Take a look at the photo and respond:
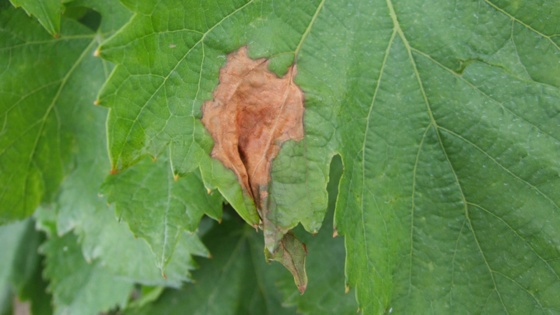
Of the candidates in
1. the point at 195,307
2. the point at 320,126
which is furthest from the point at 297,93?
the point at 195,307

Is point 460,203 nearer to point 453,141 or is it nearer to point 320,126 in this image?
point 453,141

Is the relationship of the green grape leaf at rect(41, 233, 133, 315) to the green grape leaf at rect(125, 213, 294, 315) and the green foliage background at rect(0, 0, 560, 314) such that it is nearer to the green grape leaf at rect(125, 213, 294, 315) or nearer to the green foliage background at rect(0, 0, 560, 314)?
the green grape leaf at rect(125, 213, 294, 315)

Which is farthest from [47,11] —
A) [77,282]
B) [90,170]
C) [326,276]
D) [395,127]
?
[77,282]

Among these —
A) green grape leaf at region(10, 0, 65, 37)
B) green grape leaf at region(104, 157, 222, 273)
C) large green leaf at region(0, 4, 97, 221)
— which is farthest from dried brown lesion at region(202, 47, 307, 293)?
large green leaf at region(0, 4, 97, 221)

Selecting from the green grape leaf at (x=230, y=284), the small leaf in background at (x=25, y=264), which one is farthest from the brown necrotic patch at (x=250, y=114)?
the small leaf in background at (x=25, y=264)

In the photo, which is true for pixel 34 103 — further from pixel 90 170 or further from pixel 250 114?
pixel 250 114

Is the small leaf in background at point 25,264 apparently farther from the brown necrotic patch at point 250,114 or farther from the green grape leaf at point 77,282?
the brown necrotic patch at point 250,114
